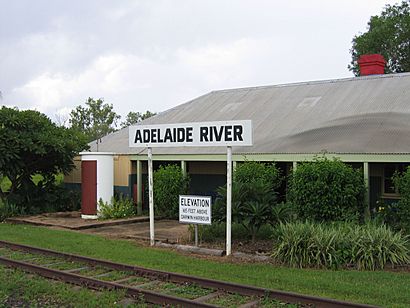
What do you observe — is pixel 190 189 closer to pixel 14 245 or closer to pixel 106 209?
pixel 106 209

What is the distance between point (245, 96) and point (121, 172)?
587cm

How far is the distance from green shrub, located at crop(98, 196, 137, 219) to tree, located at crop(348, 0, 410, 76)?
22.8m

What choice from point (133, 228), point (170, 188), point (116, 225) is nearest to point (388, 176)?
point (170, 188)

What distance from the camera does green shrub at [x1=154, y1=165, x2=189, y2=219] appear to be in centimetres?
1781

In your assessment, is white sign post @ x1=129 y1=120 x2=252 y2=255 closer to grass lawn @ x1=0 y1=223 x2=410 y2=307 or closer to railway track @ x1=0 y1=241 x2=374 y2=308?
grass lawn @ x1=0 y1=223 x2=410 y2=307

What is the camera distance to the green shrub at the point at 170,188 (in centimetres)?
1781

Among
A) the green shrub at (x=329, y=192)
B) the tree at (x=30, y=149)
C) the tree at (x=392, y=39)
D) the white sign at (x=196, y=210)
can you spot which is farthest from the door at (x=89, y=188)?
the tree at (x=392, y=39)

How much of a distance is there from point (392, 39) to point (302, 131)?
2185cm

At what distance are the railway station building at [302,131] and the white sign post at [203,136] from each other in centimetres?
361

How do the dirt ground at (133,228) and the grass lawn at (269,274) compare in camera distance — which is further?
the dirt ground at (133,228)

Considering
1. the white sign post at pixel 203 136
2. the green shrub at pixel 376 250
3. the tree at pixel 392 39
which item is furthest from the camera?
the tree at pixel 392 39

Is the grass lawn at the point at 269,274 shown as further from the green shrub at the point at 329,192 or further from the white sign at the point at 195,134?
the green shrub at the point at 329,192

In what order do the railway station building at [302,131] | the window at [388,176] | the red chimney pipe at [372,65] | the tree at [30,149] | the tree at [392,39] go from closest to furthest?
the railway station building at [302,131] < the window at [388,176] < the tree at [30,149] < the red chimney pipe at [372,65] < the tree at [392,39]

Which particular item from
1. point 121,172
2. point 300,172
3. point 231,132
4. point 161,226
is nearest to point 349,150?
point 300,172
